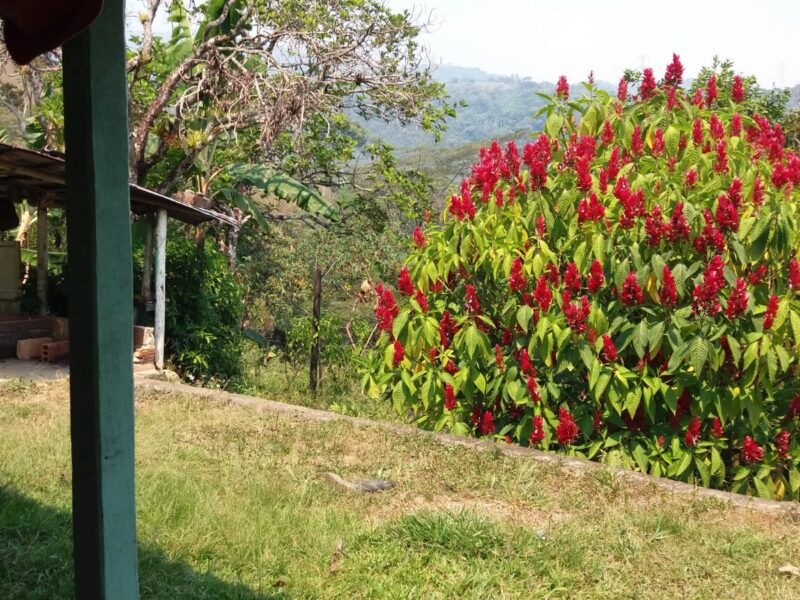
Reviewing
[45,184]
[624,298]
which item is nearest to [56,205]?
[45,184]

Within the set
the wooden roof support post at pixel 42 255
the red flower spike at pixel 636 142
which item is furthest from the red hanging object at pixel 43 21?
the wooden roof support post at pixel 42 255

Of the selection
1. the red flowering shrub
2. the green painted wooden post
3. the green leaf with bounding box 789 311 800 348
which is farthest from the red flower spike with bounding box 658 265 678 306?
the green painted wooden post

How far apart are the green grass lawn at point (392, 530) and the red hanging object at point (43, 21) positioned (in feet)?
7.99

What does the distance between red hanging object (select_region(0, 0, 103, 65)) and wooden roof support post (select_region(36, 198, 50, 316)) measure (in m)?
10.3

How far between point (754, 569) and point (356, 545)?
189 cm

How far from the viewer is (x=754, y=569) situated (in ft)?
12.4

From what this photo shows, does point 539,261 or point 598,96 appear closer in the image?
point 539,261

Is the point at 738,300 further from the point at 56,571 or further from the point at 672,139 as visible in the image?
the point at 56,571

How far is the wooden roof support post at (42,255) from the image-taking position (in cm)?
1113

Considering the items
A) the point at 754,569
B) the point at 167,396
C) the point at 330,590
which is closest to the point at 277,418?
the point at 167,396

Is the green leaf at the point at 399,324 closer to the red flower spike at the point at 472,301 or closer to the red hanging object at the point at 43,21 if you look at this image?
the red flower spike at the point at 472,301

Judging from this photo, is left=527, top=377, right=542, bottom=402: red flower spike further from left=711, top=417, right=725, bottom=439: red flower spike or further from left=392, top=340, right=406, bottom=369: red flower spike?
left=711, top=417, right=725, bottom=439: red flower spike

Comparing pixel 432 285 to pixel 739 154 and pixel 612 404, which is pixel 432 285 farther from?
pixel 739 154

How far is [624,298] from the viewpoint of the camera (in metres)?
5.29
